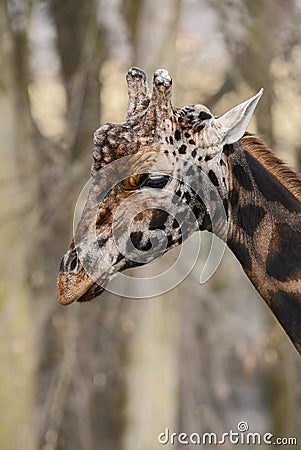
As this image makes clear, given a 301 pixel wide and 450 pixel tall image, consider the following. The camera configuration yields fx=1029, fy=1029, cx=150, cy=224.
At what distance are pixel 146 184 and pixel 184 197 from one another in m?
0.18

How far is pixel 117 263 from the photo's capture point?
160 inches

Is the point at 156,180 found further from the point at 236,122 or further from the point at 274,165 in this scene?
the point at 274,165

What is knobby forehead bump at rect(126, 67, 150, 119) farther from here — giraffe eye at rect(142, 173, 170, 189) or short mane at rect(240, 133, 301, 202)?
short mane at rect(240, 133, 301, 202)

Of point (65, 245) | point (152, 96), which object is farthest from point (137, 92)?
point (65, 245)

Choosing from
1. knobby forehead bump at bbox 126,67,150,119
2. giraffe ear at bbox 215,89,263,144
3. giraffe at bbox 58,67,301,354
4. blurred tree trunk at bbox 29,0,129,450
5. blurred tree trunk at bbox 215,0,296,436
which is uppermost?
knobby forehead bump at bbox 126,67,150,119

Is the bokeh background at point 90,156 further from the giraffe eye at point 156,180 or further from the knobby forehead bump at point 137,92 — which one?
the giraffe eye at point 156,180

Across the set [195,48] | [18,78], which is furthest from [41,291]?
[195,48]

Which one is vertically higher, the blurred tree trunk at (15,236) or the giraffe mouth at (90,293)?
the giraffe mouth at (90,293)

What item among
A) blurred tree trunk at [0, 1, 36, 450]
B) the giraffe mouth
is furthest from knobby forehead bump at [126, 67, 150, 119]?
blurred tree trunk at [0, 1, 36, 450]

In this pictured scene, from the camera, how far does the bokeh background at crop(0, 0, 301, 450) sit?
357 inches

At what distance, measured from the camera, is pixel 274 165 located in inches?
169

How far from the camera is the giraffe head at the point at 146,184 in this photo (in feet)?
13.0

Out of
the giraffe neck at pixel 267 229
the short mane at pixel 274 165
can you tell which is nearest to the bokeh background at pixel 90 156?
the short mane at pixel 274 165

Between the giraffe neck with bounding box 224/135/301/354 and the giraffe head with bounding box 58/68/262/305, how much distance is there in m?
0.09
